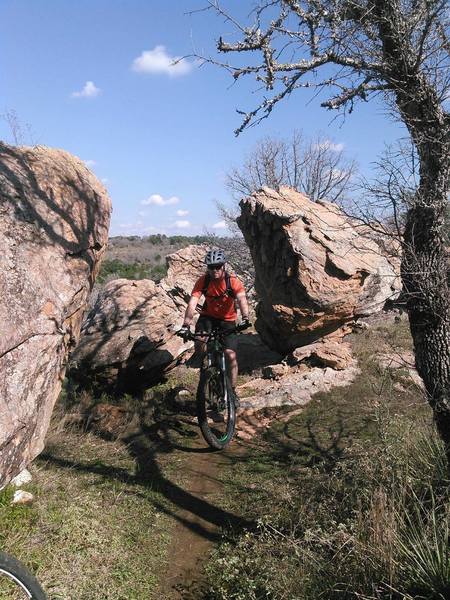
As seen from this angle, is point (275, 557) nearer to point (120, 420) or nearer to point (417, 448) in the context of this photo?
point (417, 448)

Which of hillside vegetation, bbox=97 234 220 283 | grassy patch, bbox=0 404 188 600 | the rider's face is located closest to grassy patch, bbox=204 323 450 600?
grassy patch, bbox=0 404 188 600

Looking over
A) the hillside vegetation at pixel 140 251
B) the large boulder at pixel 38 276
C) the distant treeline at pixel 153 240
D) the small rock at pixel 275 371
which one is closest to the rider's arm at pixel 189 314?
the large boulder at pixel 38 276

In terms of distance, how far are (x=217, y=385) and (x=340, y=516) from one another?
2.63 meters

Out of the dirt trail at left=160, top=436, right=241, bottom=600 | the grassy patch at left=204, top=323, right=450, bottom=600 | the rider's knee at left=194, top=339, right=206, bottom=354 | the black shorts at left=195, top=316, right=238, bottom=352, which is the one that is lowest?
the dirt trail at left=160, top=436, right=241, bottom=600

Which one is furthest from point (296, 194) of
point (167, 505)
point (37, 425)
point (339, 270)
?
point (37, 425)

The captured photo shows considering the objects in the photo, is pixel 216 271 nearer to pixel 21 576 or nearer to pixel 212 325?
pixel 212 325

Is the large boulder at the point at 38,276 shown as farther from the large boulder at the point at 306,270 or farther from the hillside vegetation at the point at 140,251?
the hillside vegetation at the point at 140,251

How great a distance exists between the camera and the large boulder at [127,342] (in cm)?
849

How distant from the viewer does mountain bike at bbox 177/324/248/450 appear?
627 centimetres

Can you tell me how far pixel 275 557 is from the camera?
381cm

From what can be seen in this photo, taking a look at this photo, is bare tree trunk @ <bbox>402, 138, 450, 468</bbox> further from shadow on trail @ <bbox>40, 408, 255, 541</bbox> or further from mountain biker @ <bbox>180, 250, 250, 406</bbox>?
mountain biker @ <bbox>180, 250, 250, 406</bbox>

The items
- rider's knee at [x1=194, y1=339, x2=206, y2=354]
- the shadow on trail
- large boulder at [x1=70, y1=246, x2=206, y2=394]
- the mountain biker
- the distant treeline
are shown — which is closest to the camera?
the shadow on trail

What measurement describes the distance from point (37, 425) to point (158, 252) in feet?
174

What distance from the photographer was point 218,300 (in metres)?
6.79
